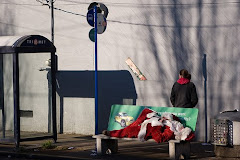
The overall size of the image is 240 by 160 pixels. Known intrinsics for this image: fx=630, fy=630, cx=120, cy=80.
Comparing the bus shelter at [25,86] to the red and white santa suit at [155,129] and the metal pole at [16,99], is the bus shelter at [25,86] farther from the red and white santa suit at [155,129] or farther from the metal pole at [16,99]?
the red and white santa suit at [155,129]

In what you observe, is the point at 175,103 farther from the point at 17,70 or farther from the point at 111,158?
the point at 17,70

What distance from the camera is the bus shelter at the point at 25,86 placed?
47.4 feet

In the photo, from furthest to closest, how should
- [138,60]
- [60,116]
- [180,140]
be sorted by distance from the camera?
[60,116] < [138,60] < [180,140]

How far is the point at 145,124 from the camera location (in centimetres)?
1240

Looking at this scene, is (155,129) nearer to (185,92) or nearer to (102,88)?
(185,92)

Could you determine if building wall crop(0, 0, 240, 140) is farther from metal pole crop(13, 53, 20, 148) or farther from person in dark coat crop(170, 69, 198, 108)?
metal pole crop(13, 53, 20, 148)

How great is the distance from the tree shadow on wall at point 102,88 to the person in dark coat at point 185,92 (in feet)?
8.78

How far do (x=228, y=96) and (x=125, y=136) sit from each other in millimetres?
3254

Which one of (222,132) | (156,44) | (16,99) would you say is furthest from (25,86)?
(222,132)

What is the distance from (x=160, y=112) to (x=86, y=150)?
7.10 ft

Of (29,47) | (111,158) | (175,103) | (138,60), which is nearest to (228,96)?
(175,103)

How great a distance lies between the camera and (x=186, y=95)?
Answer: 13.4 metres

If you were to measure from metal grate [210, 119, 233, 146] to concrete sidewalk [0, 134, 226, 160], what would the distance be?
1.39 ft

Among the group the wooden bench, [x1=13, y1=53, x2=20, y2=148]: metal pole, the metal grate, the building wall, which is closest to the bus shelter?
[x1=13, y1=53, x2=20, y2=148]: metal pole
